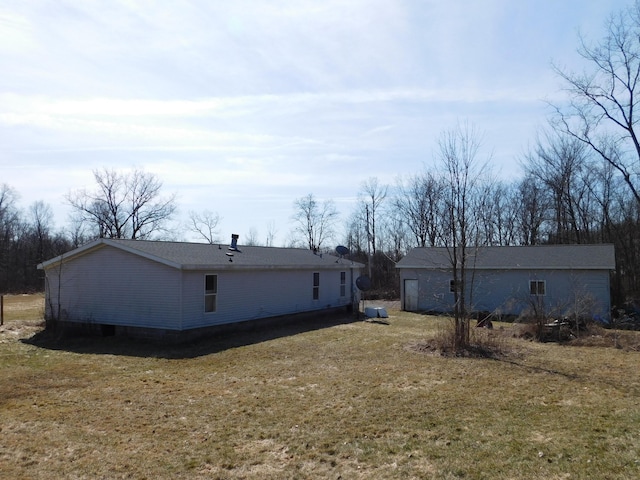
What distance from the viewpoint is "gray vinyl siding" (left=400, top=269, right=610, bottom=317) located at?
19.8m

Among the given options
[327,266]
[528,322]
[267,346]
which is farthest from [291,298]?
[528,322]

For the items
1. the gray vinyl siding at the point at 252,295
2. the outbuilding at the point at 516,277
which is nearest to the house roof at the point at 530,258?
the outbuilding at the point at 516,277

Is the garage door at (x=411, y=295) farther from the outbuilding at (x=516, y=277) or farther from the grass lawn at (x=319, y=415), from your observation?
the grass lawn at (x=319, y=415)

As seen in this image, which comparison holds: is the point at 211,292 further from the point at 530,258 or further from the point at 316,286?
the point at 530,258

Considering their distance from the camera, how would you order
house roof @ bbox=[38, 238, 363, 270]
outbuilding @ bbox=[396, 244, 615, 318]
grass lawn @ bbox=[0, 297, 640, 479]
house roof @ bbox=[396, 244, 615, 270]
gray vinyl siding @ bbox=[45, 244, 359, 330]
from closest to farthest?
grass lawn @ bbox=[0, 297, 640, 479] → gray vinyl siding @ bbox=[45, 244, 359, 330] → house roof @ bbox=[38, 238, 363, 270] → outbuilding @ bbox=[396, 244, 615, 318] → house roof @ bbox=[396, 244, 615, 270]

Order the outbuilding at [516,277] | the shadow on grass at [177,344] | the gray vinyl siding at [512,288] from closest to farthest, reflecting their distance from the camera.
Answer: the shadow on grass at [177,344] → the gray vinyl siding at [512,288] → the outbuilding at [516,277]

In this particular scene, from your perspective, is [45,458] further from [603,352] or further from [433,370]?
[603,352]

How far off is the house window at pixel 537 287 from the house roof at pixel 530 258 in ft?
2.22

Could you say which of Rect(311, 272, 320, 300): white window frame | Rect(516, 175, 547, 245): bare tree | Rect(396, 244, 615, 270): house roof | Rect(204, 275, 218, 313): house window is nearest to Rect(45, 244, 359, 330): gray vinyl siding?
Rect(204, 275, 218, 313): house window

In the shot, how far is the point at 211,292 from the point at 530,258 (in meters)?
15.4

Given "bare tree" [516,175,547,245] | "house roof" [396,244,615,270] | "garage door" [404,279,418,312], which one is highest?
"bare tree" [516,175,547,245]

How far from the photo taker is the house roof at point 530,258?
20297mm

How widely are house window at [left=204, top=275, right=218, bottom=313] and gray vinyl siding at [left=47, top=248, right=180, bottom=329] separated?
1.30m

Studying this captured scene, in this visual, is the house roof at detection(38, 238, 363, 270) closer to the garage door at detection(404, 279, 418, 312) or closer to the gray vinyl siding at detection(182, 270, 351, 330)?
the gray vinyl siding at detection(182, 270, 351, 330)
